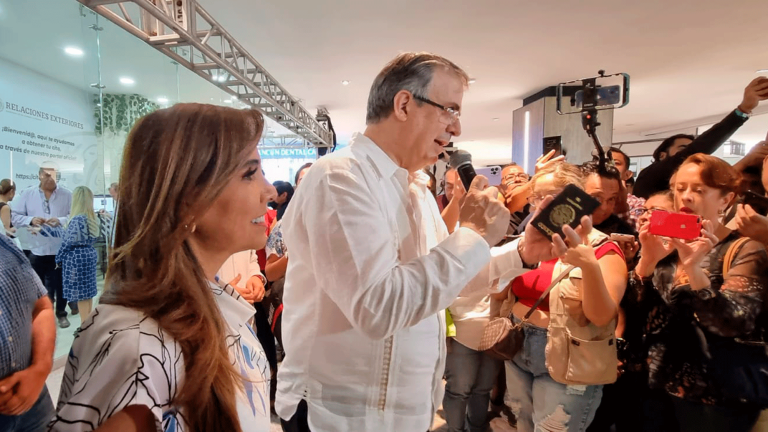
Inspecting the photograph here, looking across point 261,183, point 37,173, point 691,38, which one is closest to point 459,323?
point 261,183

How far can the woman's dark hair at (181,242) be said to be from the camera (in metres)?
0.58

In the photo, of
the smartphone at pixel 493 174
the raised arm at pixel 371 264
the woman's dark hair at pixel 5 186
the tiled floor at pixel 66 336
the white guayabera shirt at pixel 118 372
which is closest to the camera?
the white guayabera shirt at pixel 118 372

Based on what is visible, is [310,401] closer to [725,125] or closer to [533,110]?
[725,125]

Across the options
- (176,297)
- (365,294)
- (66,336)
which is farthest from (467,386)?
(66,336)

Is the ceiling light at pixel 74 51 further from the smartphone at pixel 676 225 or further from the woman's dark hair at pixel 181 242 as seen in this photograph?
the smartphone at pixel 676 225

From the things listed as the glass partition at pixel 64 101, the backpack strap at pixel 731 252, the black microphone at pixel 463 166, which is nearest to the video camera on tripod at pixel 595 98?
the backpack strap at pixel 731 252

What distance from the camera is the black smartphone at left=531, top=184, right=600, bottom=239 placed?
106 centimetres

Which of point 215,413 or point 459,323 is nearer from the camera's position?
point 215,413

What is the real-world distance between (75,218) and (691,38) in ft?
22.6

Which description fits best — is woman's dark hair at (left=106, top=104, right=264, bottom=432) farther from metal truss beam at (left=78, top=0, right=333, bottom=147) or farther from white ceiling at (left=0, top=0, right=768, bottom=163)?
white ceiling at (left=0, top=0, right=768, bottom=163)

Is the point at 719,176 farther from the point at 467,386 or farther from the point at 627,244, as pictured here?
the point at 467,386

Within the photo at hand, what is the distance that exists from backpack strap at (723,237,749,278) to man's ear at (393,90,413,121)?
1.29 meters

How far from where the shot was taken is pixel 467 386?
1931 mm

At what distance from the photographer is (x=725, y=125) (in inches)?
82.0
